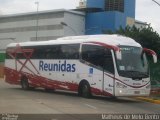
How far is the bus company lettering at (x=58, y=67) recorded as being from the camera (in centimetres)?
2767

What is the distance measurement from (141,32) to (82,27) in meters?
55.4

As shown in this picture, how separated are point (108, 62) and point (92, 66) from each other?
54.2 inches

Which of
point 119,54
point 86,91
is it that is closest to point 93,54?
point 86,91

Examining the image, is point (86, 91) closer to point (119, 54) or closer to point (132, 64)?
point (132, 64)

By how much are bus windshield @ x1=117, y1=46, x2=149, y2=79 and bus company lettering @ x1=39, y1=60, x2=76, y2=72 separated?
3.86 m

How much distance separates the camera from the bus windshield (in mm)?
24109

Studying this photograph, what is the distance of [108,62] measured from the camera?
80.7 ft

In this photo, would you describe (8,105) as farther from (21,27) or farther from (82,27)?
(21,27)

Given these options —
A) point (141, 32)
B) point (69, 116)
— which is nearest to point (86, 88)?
point (69, 116)

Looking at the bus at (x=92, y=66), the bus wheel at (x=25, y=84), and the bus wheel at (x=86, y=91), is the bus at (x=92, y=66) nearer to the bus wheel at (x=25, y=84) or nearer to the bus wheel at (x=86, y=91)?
the bus wheel at (x=86, y=91)

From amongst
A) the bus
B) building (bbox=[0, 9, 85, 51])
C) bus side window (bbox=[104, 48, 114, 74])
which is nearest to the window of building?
building (bbox=[0, 9, 85, 51])

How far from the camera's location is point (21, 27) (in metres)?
116

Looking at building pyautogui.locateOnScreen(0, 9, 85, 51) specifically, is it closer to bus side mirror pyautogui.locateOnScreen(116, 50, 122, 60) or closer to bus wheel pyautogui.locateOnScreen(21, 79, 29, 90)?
bus wheel pyautogui.locateOnScreen(21, 79, 29, 90)

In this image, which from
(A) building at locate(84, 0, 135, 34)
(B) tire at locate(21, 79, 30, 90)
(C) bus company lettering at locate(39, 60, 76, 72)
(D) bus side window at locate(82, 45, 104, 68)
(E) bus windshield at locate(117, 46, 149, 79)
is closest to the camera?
(E) bus windshield at locate(117, 46, 149, 79)
